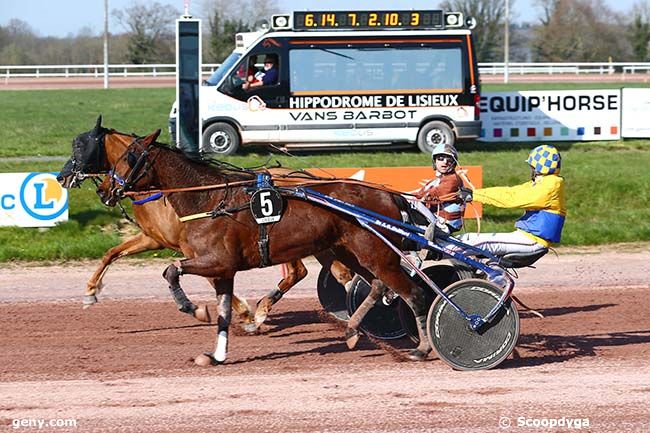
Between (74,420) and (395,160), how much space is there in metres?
13.6

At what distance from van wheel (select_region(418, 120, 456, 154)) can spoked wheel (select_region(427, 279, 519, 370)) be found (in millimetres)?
13359

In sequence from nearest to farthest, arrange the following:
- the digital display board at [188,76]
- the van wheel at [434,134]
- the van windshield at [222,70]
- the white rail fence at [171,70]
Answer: the digital display board at [188,76] < the van windshield at [222,70] < the van wheel at [434,134] < the white rail fence at [171,70]

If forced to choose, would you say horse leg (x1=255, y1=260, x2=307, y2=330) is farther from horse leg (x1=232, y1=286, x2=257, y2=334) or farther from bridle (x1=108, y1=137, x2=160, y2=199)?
bridle (x1=108, y1=137, x2=160, y2=199)

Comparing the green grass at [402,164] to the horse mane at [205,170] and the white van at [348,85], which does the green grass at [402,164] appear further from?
the horse mane at [205,170]

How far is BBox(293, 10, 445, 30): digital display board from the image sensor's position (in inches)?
803

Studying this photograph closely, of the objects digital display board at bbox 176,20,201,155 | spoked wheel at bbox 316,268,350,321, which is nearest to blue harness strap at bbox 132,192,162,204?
spoked wheel at bbox 316,268,350,321

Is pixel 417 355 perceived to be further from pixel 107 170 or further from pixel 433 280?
pixel 107 170

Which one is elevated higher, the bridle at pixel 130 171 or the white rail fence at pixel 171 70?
the white rail fence at pixel 171 70

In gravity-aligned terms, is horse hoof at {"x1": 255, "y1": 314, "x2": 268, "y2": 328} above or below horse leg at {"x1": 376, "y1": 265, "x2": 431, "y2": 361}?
below

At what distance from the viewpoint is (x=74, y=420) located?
21.1 feet

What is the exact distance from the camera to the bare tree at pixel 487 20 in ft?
204

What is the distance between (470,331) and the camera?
7.63 metres

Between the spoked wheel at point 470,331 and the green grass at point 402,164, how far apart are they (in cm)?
211

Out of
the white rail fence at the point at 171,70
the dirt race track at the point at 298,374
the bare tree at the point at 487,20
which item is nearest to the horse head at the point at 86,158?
the dirt race track at the point at 298,374
